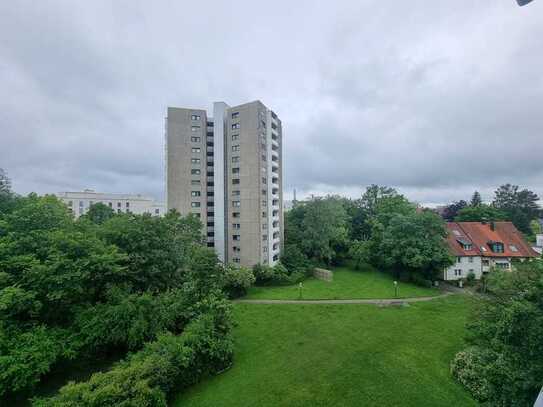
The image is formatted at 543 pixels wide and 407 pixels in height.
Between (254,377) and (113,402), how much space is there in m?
6.56

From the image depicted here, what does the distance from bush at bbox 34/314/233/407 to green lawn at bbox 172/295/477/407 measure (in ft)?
3.12

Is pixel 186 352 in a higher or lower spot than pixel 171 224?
lower

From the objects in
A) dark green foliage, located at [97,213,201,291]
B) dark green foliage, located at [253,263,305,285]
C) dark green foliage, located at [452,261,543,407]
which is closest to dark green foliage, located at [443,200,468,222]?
dark green foliage, located at [253,263,305,285]

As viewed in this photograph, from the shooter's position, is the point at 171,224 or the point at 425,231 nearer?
the point at 171,224

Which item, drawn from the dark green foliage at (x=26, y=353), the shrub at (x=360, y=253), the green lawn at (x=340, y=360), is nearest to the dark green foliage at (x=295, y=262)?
the shrub at (x=360, y=253)

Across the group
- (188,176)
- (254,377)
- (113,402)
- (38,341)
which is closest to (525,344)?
(254,377)

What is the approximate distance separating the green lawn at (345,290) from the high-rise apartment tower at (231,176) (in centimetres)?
552

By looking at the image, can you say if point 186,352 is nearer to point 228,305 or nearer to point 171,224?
point 228,305

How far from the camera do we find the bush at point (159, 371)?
932 cm

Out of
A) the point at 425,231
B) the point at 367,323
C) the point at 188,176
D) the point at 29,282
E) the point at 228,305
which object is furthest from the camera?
the point at 188,176

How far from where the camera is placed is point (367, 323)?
1911cm

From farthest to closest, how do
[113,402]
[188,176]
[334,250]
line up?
[334,250] < [188,176] < [113,402]

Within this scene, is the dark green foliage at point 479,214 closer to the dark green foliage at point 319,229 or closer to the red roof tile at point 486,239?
the red roof tile at point 486,239

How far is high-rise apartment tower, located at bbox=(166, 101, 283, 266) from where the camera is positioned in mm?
33188
